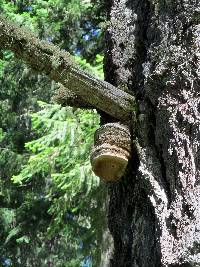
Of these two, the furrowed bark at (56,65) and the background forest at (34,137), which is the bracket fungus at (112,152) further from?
the background forest at (34,137)

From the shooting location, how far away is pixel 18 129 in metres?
13.7

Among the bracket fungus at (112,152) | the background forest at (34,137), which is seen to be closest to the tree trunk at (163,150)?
the bracket fungus at (112,152)

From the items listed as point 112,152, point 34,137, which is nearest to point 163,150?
point 112,152

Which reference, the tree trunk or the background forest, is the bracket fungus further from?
the background forest

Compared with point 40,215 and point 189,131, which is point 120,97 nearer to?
point 189,131

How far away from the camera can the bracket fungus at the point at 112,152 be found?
6.84 ft

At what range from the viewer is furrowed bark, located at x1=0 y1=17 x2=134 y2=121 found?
2033 millimetres

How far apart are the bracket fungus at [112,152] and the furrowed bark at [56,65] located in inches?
3.3

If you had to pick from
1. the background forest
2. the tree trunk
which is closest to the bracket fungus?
the tree trunk

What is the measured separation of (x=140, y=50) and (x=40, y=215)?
10591 mm

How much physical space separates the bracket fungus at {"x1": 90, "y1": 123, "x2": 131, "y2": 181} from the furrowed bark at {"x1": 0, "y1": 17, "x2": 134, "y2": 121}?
85 mm

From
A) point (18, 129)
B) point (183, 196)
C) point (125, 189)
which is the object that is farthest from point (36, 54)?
point (18, 129)

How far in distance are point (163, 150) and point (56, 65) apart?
0.51 meters

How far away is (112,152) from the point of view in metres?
2.08
